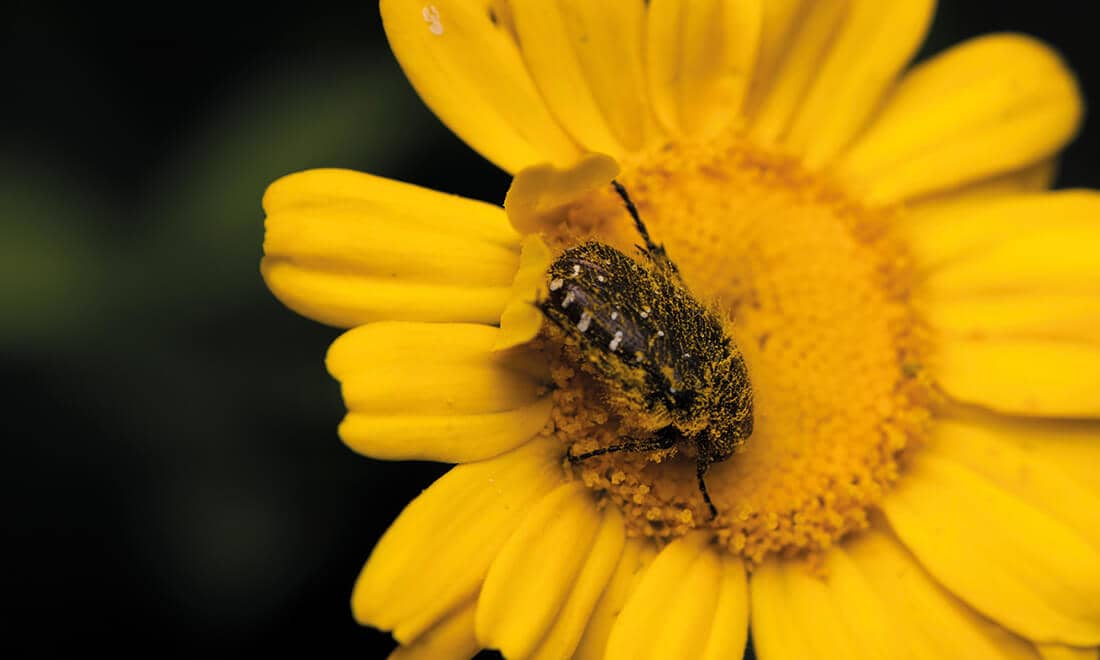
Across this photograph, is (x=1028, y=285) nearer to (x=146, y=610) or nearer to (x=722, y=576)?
(x=722, y=576)

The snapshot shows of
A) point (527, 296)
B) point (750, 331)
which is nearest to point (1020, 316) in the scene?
point (750, 331)

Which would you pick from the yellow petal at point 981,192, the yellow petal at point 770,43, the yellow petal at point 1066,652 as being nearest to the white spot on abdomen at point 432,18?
the yellow petal at point 770,43

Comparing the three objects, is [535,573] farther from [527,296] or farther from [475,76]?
[475,76]

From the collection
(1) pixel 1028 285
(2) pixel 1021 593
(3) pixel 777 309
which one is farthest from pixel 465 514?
(1) pixel 1028 285

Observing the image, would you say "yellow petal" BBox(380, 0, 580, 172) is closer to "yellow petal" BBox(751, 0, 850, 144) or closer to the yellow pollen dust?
the yellow pollen dust

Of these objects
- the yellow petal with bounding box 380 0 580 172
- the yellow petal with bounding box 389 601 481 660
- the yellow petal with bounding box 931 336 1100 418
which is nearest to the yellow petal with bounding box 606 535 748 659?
the yellow petal with bounding box 389 601 481 660

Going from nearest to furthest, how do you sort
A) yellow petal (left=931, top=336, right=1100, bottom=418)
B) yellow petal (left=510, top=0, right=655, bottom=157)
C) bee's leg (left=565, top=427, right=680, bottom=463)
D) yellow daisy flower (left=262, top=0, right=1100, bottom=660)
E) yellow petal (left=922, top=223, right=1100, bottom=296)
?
yellow daisy flower (left=262, top=0, right=1100, bottom=660), bee's leg (left=565, top=427, right=680, bottom=463), yellow petal (left=510, top=0, right=655, bottom=157), yellow petal (left=931, top=336, right=1100, bottom=418), yellow petal (left=922, top=223, right=1100, bottom=296)

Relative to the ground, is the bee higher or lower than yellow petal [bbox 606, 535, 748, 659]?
higher
